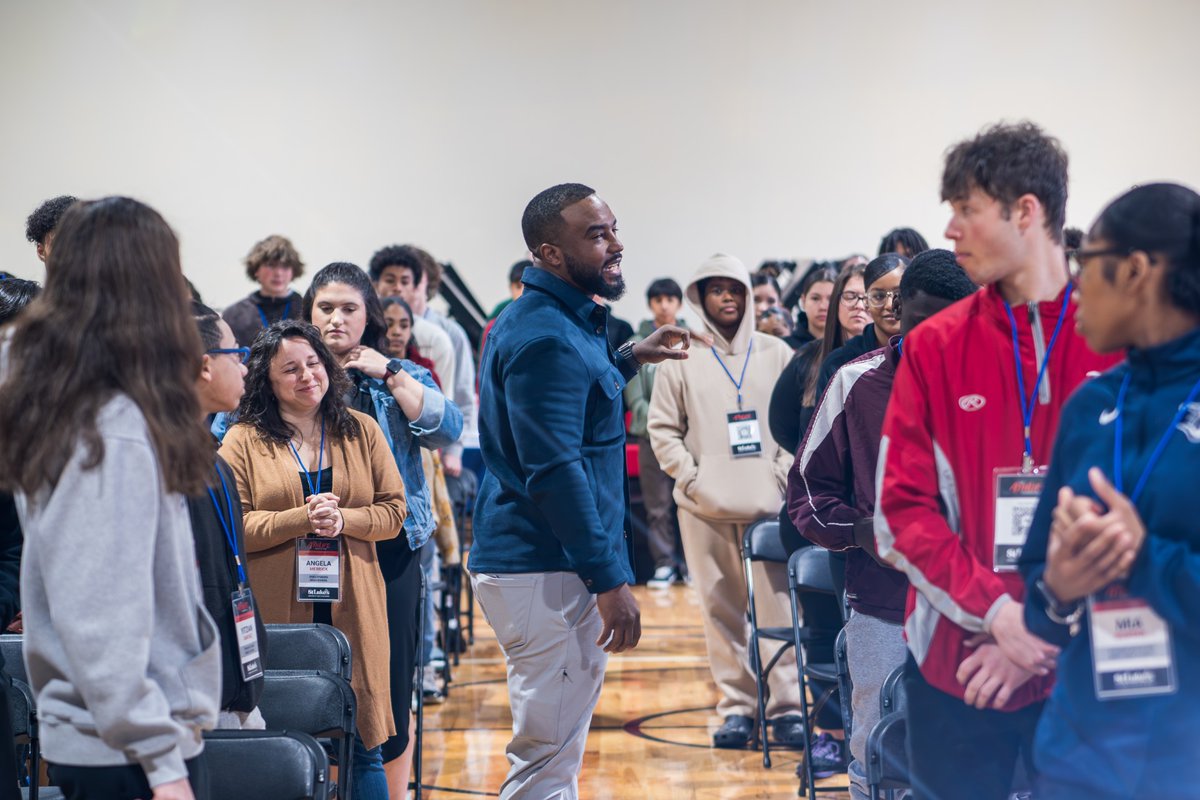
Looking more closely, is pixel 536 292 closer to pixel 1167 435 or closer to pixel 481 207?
pixel 1167 435

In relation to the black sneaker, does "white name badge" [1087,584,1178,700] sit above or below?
above

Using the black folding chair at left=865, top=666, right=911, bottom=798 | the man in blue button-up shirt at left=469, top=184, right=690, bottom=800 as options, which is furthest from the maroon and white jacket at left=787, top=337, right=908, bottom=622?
the black folding chair at left=865, top=666, right=911, bottom=798

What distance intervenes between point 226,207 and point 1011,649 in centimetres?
864

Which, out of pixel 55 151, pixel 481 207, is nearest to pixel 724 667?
pixel 481 207

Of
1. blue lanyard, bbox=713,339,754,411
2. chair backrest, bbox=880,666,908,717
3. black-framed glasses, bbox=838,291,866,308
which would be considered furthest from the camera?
blue lanyard, bbox=713,339,754,411

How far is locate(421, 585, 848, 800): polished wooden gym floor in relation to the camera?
407 centimetres

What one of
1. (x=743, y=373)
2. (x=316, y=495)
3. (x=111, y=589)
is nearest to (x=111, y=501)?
(x=111, y=589)

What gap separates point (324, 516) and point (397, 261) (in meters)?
3.02

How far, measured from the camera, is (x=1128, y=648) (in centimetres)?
150

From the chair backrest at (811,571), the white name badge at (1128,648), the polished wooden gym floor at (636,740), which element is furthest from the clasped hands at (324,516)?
the white name badge at (1128,648)

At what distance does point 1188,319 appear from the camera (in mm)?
1536

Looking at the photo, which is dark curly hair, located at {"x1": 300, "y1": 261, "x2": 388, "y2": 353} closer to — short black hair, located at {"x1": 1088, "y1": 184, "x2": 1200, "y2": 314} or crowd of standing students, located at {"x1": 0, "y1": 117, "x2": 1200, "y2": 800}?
crowd of standing students, located at {"x1": 0, "y1": 117, "x2": 1200, "y2": 800}

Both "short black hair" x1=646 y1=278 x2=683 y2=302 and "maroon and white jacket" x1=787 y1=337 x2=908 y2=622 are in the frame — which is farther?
"short black hair" x1=646 y1=278 x2=683 y2=302

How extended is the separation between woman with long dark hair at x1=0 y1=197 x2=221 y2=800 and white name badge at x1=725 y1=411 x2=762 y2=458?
3.26 meters
